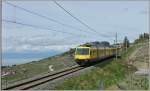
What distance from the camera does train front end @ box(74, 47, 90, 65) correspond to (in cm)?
3778

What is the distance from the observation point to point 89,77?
24359mm

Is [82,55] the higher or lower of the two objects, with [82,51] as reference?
lower

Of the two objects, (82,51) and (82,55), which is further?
(82,51)

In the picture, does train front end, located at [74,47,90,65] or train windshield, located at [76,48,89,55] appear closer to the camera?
train front end, located at [74,47,90,65]

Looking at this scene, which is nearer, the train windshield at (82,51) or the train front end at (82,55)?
the train front end at (82,55)

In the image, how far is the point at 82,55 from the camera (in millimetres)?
38094

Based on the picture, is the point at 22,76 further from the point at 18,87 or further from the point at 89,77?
the point at 18,87

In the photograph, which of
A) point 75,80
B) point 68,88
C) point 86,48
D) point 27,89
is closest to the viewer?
point 27,89

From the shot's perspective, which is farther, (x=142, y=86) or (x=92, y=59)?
(x=92, y=59)

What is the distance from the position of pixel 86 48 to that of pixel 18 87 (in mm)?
20784

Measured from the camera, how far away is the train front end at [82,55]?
37.8m

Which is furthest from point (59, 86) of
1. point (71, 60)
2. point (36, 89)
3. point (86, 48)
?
point (71, 60)

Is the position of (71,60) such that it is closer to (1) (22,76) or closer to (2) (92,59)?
(2) (92,59)

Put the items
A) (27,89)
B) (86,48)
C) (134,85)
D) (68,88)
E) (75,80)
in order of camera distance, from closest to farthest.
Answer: (27,89)
(68,88)
(134,85)
(75,80)
(86,48)
